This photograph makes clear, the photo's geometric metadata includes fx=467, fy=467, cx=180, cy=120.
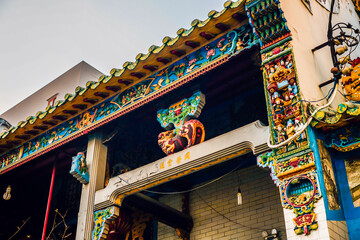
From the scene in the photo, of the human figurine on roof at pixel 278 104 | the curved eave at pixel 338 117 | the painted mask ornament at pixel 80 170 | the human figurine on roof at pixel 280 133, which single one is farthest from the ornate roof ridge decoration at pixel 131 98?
the curved eave at pixel 338 117

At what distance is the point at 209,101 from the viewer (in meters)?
9.84

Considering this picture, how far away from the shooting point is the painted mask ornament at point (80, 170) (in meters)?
9.19

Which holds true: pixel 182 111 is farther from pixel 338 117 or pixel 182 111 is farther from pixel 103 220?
pixel 338 117

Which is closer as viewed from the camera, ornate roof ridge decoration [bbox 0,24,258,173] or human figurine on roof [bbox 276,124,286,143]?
human figurine on roof [bbox 276,124,286,143]

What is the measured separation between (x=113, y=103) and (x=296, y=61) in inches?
160

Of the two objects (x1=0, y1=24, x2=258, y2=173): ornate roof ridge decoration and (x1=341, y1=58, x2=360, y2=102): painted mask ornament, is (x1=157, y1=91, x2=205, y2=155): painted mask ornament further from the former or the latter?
(x1=341, y1=58, x2=360, y2=102): painted mask ornament

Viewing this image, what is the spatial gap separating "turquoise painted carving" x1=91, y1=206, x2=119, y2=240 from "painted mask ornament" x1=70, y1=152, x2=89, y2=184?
791 millimetres

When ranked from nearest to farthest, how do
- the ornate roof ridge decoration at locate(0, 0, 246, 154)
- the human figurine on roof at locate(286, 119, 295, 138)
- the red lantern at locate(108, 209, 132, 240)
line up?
the human figurine on roof at locate(286, 119, 295, 138) → the ornate roof ridge decoration at locate(0, 0, 246, 154) → the red lantern at locate(108, 209, 132, 240)

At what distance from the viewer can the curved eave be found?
638cm

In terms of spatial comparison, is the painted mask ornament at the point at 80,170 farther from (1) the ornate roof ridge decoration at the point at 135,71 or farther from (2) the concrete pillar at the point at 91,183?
(1) the ornate roof ridge decoration at the point at 135,71

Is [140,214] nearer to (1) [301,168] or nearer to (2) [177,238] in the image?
(2) [177,238]

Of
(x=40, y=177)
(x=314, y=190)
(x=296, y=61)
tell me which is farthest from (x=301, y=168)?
(x=40, y=177)

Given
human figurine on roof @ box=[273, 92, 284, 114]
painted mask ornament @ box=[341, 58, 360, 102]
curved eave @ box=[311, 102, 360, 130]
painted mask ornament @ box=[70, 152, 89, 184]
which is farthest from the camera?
painted mask ornament @ box=[70, 152, 89, 184]

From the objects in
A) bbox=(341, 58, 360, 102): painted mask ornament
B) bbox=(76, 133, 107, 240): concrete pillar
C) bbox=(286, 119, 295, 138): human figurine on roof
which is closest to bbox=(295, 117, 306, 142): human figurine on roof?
bbox=(286, 119, 295, 138): human figurine on roof
